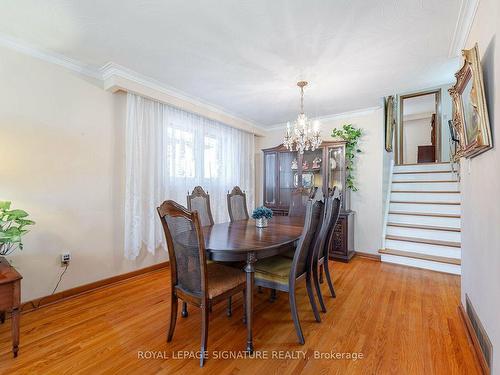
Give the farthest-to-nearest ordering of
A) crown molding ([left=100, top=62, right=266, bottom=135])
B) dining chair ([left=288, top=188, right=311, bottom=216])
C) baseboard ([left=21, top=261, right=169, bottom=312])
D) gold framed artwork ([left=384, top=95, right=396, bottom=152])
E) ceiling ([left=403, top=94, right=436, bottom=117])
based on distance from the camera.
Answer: ceiling ([left=403, top=94, right=436, bottom=117])
gold framed artwork ([left=384, top=95, right=396, bottom=152])
dining chair ([left=288, top=188, right=311, bottom=216])
crown molding ([left=100, top=62, right=266, bottom=135])
baseboard ([left=21, top=261, right=169, bottom=312])

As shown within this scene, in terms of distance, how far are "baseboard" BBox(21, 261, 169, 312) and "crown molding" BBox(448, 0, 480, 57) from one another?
402 centimetres

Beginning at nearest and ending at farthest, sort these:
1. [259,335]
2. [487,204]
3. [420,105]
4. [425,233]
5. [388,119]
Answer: [487,204]
[259,335]
[425,233]
[388,119]
[420,105]

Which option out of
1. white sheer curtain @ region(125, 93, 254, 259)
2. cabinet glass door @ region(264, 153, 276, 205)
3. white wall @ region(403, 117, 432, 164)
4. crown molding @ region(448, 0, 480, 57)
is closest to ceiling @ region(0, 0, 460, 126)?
crown molding @ region(448, 0, 480, 57)

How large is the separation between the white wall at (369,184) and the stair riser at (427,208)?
1.83 feet

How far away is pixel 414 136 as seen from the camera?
6617 millimetres

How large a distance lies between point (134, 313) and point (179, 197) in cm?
164

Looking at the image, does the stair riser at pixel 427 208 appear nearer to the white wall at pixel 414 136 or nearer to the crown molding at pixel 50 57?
the white wall at pixel 414 136

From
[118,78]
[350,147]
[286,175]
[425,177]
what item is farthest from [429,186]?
[118,78]

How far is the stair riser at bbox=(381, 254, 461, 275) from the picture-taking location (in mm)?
3017

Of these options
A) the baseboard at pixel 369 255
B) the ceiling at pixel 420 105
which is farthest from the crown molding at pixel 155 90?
the ceiling at pixel 420 105

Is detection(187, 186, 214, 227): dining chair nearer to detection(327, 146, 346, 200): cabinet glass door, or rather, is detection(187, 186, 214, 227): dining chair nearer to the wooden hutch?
the wooden hutch

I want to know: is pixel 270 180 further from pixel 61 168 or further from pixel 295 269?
pixel 61 168

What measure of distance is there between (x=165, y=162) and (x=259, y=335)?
7.91ft

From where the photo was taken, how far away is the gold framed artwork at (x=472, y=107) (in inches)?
51.4
